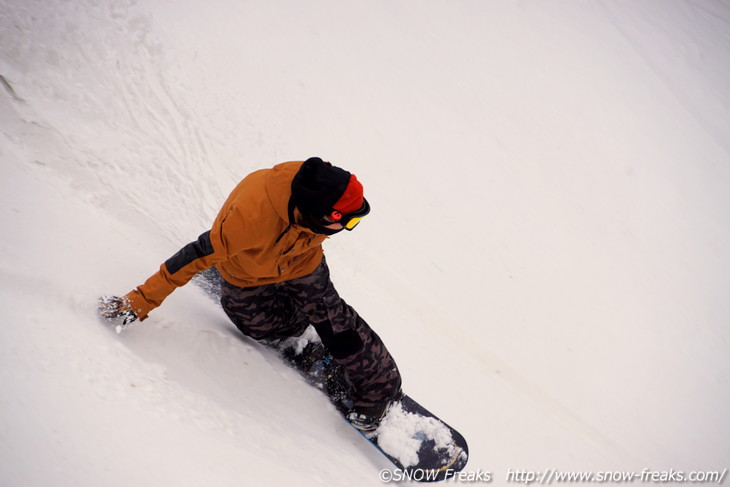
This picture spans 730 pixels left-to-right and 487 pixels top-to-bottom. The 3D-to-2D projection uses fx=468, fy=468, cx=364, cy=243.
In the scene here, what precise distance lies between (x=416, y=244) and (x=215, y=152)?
189 centimetres

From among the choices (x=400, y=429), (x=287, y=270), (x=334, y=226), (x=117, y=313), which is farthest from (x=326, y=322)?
(x=117, y=313)

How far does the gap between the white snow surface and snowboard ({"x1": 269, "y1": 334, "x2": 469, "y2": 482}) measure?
0.36 feet

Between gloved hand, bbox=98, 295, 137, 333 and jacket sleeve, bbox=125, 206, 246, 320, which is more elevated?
jacket sleeve, bbox=125, 206, 246, 320

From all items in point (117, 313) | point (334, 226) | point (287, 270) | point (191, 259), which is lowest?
point (117, 313)

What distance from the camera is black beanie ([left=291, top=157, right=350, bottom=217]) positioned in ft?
5.71

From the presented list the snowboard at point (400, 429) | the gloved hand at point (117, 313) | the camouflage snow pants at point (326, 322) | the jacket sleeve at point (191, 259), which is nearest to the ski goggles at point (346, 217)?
the jacket sleeve at point (191, 259)

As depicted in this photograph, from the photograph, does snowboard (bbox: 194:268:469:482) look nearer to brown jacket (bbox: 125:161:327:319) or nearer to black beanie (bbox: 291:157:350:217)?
brown jacket (bbox: 125:161:327:319)

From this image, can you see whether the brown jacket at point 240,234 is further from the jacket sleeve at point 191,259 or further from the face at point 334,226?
the face at point 334,226

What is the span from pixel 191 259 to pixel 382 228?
97.6 inches

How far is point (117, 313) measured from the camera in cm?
184

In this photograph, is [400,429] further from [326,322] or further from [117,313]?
[117,313]

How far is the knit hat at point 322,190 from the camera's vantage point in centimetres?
174

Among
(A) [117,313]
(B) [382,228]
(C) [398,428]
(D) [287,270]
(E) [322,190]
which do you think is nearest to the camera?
(E) [322,190]

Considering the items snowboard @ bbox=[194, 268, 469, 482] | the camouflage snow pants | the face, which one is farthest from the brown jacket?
snowboard @ bbox=[194, 268, 469, 482]
